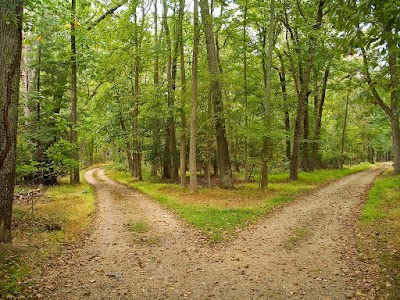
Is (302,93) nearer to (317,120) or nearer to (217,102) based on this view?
(217,102)

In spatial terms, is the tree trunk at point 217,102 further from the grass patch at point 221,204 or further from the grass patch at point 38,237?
the grass patch at point 38,237

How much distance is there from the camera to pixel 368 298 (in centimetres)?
538

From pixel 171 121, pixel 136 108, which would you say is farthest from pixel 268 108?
pixel 136 108

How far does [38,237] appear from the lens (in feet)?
28.8

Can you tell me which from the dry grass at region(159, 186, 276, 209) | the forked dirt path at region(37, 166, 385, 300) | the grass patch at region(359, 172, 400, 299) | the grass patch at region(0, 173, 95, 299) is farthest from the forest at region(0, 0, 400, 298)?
the forked dirt path at region(37, 166, 385, 300)

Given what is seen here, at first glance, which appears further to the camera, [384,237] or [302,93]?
[302,93]

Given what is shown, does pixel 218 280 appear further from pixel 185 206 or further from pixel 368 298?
pixel 185 206

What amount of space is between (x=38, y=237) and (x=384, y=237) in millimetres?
9369

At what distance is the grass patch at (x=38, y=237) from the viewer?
19.9 feet

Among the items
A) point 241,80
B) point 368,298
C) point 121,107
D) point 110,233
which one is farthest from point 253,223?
point 121,107

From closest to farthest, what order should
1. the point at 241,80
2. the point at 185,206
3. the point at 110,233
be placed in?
1. the point at 110,233
2. the point at 185,206
3. the point at 241,80

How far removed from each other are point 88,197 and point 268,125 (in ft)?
32.6

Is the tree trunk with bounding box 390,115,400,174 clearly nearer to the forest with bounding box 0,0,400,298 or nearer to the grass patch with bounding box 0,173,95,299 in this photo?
the forest with bounding box 0,0,400,298

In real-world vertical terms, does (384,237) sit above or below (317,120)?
below
